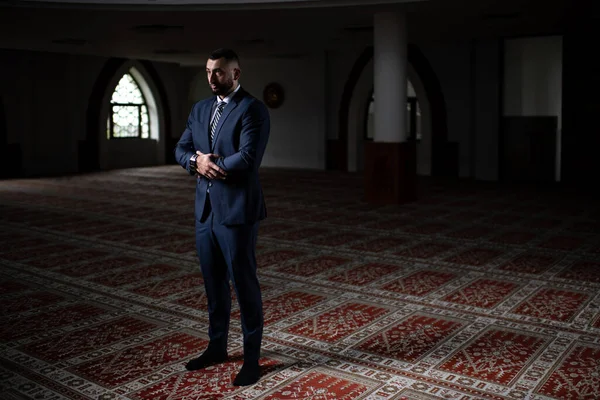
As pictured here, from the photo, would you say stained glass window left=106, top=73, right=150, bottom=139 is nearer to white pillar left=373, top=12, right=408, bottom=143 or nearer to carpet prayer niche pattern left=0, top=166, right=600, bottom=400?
carpet prayer niche pattern left=0, top=166, right=600, bottom=400

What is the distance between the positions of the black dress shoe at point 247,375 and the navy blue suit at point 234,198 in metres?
0.04

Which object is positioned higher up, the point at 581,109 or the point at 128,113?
the point at 128,113

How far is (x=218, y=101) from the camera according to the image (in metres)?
2.97

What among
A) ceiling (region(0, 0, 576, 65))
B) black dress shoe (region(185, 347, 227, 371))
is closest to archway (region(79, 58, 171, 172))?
ceiling (region(0, 0, 576, 65))

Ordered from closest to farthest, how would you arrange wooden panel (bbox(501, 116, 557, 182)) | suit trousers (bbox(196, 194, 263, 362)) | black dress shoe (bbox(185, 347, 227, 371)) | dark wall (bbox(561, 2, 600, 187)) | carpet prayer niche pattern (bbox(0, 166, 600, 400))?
suit trousers (bbox(196, 194, 263, 362)), carpet prayer niche pattern (bbox(0, 166, 600, 400)), black dress shoe (bbox(185, 347, 227, 371)), dark wall (bbox(561, 2, 600, 187)), wooden panel (bbox(501, 116, 557, 182))

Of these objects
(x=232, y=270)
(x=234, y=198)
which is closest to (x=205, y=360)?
(x=232, y=270)

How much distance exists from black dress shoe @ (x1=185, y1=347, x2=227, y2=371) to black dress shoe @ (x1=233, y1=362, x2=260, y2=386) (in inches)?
9.7

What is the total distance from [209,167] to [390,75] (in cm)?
674

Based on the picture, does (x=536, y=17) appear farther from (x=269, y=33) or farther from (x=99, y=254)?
(x=99, y=254)

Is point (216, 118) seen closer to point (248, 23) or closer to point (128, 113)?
point (248, 23)

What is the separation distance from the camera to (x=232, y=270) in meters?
2.94

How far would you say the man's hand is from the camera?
281 centimetres

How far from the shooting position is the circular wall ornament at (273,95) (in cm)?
1609

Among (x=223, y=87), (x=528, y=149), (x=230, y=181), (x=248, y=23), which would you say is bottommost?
(x=528, y=149)
